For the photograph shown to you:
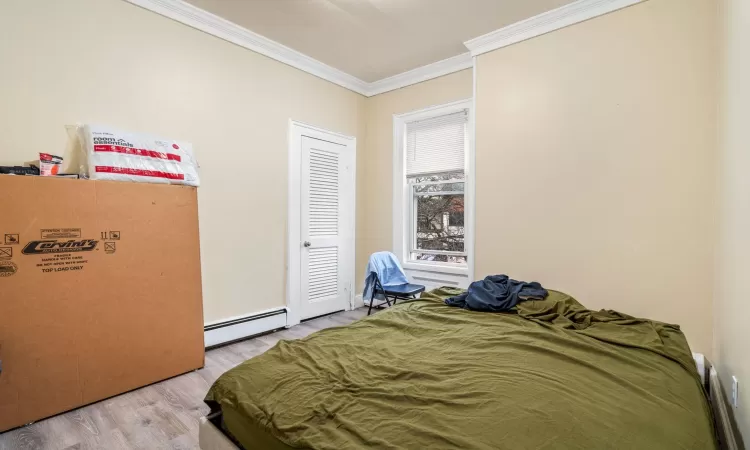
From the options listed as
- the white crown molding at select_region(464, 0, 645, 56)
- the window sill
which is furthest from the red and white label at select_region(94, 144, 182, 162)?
the white crown molding at select_region(464, 0, 645, 56)

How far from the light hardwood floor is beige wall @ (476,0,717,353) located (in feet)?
8.66

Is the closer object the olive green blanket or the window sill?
the olive green blanket

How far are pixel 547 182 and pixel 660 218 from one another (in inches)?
31.8

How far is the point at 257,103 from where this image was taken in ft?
11.1

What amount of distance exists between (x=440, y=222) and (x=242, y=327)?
93.8 inches

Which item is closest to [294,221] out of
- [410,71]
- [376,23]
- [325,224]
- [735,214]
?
Answer: [325,224]

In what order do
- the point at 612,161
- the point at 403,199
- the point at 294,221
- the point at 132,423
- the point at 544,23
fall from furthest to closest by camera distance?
the point at 403,199, the point at 294,221, the point at 544,23, the point at 612,161, the point at 132,423

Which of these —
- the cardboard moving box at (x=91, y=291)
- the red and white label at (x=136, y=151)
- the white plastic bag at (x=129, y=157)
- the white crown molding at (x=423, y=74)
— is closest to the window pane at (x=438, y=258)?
the white crown molding at (x=423, y=74)

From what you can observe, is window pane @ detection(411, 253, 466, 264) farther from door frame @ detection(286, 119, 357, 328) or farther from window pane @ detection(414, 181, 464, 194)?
door frame @ detection(286, 119, 357, 328)

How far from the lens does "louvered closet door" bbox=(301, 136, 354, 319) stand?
3.84 metres

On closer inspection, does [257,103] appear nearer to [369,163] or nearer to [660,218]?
[369,163]

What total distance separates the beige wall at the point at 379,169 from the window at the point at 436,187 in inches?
9.2

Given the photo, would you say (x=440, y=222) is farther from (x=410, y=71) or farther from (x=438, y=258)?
(x=410, y=71)

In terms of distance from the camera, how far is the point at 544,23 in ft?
9.59
